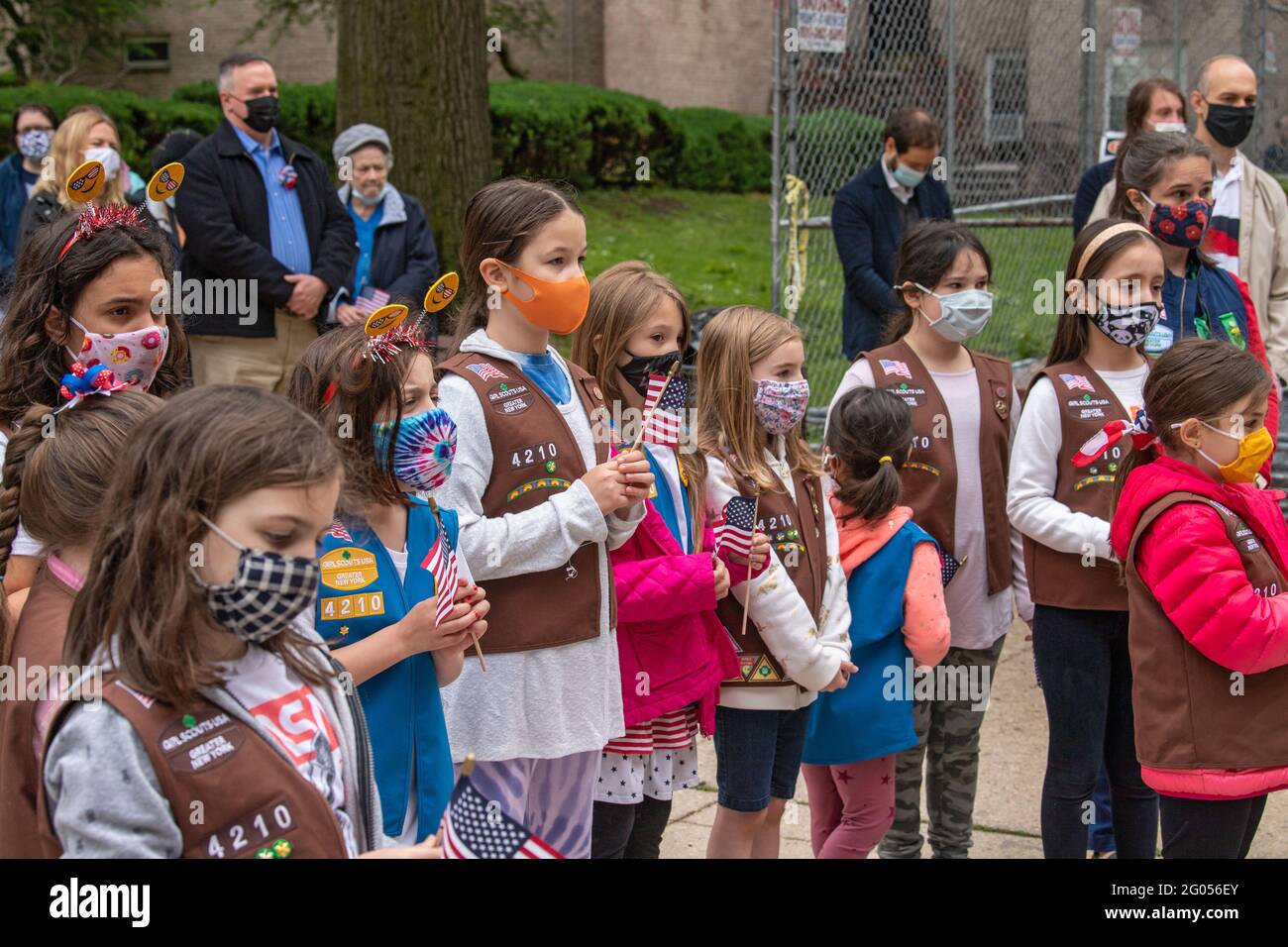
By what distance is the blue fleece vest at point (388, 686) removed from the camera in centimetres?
292

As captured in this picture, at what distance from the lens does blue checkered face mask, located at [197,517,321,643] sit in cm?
212

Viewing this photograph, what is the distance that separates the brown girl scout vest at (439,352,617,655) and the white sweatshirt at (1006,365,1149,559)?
4.48 ft

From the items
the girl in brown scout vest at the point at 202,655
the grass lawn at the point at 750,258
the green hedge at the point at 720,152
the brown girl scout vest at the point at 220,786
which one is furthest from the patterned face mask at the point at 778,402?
the green hedge at the point at 720,152

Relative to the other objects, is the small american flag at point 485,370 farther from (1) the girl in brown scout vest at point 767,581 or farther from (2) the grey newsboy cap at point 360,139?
(2) the grey newsboy cap at point 360,139

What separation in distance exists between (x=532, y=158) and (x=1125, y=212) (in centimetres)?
1671

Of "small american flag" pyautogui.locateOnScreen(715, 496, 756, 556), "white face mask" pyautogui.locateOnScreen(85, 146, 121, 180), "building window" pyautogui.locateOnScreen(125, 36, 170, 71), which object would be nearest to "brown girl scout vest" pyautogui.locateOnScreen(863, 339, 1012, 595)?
"small american flag" pyautogui.locateOnScreen(715, 496, 756, 556)

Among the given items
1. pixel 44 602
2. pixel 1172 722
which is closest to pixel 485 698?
pixel 44 602

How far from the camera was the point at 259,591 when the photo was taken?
2.12 meters

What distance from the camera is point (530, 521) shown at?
3412 mm

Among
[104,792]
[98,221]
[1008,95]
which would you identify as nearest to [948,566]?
[98,221]

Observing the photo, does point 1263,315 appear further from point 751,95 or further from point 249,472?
point 751,95

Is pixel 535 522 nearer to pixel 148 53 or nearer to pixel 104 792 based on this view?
pixel 104 792

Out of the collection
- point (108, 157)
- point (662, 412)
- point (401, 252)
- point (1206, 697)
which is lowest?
point (1206, 697)

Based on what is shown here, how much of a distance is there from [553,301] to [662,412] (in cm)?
39
